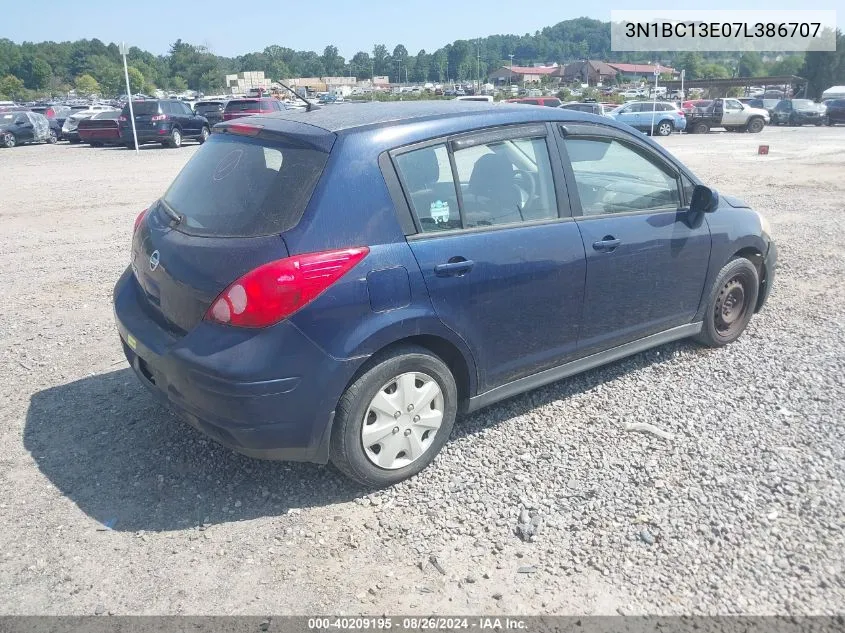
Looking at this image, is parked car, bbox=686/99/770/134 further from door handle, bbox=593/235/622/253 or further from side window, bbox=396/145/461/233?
side window, bbox=396/145/461/233

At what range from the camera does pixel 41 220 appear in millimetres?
10930

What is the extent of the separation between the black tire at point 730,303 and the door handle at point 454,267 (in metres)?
2.25

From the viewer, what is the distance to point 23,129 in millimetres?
28875

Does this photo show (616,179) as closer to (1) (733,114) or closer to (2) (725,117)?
(2) (725,117)

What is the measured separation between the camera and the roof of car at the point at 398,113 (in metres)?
3.64

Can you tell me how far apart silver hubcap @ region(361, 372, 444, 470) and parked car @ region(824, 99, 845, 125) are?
42.7 m

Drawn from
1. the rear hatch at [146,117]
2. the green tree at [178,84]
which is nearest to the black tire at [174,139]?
the rear hatch at [146,117]

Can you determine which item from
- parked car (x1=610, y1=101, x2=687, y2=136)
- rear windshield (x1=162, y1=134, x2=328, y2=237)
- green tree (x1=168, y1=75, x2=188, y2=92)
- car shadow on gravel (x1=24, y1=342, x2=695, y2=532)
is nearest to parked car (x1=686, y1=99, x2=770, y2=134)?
parked car (x1=610, y1=101, x2=687, y2=136)

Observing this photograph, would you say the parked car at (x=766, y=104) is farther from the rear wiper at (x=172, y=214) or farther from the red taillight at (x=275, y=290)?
the red taillight at (x=275, y=290)

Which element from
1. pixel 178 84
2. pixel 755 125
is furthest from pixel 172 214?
pixel 178 84

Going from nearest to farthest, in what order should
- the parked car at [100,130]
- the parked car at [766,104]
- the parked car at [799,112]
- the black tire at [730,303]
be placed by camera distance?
the black tire at [730,303], the parked car at [100,130], the parked car at [799,112], the parked car at [766,104]

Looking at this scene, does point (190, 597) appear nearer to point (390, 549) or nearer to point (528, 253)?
point (390, 549)

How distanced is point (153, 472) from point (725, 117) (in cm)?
3547

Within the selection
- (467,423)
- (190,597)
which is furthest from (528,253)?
(190,597)
